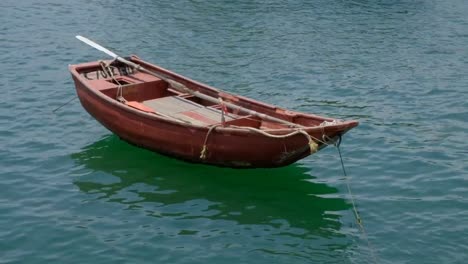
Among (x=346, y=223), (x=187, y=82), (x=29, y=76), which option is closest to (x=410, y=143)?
(x=346, y=223)

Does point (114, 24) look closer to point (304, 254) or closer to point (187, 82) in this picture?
point (187, 82)

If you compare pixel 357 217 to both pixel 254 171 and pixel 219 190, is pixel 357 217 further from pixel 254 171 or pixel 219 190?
pixel 219 190

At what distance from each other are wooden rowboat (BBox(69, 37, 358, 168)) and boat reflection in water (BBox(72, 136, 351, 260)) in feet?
1.55

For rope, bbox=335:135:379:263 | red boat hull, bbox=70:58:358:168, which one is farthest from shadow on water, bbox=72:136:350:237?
red boat hull, bbox=70:58:358:168

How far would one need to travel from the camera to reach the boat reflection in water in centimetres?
1262

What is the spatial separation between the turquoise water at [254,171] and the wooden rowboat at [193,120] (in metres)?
0.75

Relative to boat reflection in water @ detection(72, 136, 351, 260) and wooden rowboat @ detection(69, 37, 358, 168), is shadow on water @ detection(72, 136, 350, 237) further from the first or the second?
wooden rowboat @ detection(69, 37, 358, 168)

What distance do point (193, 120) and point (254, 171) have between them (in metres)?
1.88

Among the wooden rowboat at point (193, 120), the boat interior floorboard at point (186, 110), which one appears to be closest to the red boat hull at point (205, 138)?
the wooden rowboat at point (193, 120)

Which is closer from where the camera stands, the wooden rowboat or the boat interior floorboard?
the wooden rowboat

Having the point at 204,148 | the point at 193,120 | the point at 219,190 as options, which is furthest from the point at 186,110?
the point at 219,190

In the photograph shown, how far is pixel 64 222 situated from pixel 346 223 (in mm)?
5426

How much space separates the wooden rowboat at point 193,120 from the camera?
1338 centimetres

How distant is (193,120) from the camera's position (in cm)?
1538
